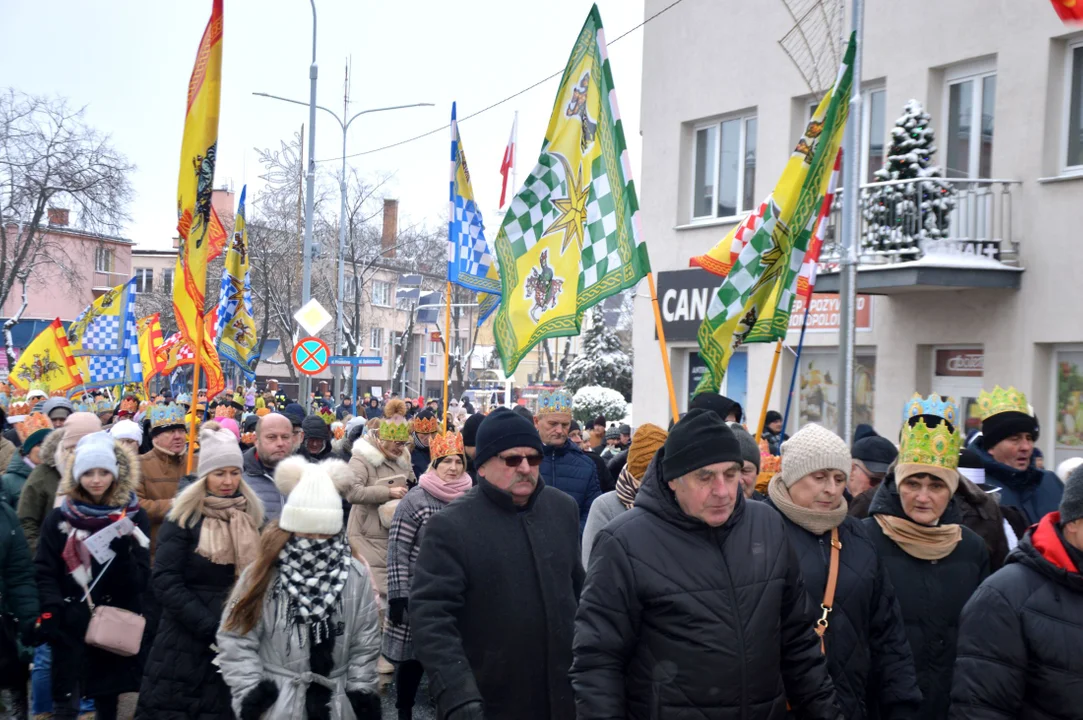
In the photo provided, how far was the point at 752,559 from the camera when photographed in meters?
4.02

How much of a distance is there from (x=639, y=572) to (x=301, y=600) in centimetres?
173

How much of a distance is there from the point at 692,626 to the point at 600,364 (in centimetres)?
5097

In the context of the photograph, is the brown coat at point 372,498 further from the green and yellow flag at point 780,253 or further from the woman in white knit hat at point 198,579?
the woman in white knit hat at point 198,579

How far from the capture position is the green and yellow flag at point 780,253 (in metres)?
8.41

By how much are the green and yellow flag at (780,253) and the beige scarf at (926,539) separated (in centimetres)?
332

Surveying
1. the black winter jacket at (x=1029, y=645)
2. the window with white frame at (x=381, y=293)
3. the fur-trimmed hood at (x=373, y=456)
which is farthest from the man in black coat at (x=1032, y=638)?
the window with white frame at (x=381, y=293)

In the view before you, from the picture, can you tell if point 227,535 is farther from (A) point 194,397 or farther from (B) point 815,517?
(B) point 815,517

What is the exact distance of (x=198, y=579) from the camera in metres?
6.13

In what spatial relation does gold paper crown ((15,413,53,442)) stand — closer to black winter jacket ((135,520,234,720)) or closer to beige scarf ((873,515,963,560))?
black winter jacket ((135,520,234,720))

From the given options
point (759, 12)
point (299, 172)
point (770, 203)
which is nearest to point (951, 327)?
point (759, 12)

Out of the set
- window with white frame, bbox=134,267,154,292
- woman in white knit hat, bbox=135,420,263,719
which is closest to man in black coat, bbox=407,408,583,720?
woman in white knit hat, bbox=135,420,263,719

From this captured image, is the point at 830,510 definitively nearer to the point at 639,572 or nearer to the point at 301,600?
the point at 639,572

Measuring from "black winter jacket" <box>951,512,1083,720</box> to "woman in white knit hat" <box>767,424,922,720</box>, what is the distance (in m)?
0.58

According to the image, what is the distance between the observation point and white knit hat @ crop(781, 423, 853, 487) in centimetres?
480
